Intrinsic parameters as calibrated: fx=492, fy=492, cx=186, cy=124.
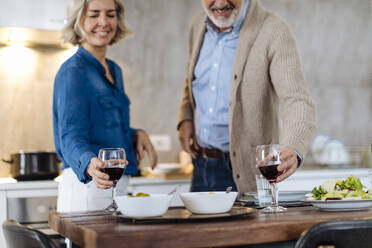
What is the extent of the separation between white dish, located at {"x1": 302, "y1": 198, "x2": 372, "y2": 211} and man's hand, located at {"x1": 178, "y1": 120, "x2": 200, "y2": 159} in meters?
0.88

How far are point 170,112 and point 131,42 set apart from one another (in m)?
0.52

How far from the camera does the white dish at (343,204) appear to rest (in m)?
1.26

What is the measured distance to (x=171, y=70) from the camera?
3283 millimetres

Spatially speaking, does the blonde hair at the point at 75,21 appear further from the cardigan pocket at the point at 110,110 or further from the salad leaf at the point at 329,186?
the salad leaf at the point at 329,186

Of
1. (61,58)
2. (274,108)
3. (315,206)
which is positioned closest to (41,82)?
(61,58)

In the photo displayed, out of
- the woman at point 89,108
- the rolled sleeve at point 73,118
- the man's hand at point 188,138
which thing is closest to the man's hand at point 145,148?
the woman at point 89,108

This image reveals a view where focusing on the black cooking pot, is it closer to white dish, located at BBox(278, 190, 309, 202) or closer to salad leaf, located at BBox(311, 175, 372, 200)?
white dish, located at BBox(278, 190, 309, 202)

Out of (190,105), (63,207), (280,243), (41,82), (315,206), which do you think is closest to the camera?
(280,243)

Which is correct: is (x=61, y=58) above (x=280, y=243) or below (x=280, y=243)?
above

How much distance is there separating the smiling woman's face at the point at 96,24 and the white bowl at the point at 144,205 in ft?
3.27

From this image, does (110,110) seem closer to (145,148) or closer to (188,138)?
(145,148)

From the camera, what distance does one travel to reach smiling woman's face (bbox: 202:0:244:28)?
79.1 inches

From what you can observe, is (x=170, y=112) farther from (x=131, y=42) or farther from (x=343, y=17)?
(x=343, y=17)

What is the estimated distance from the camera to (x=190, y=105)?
2254 millimetres
